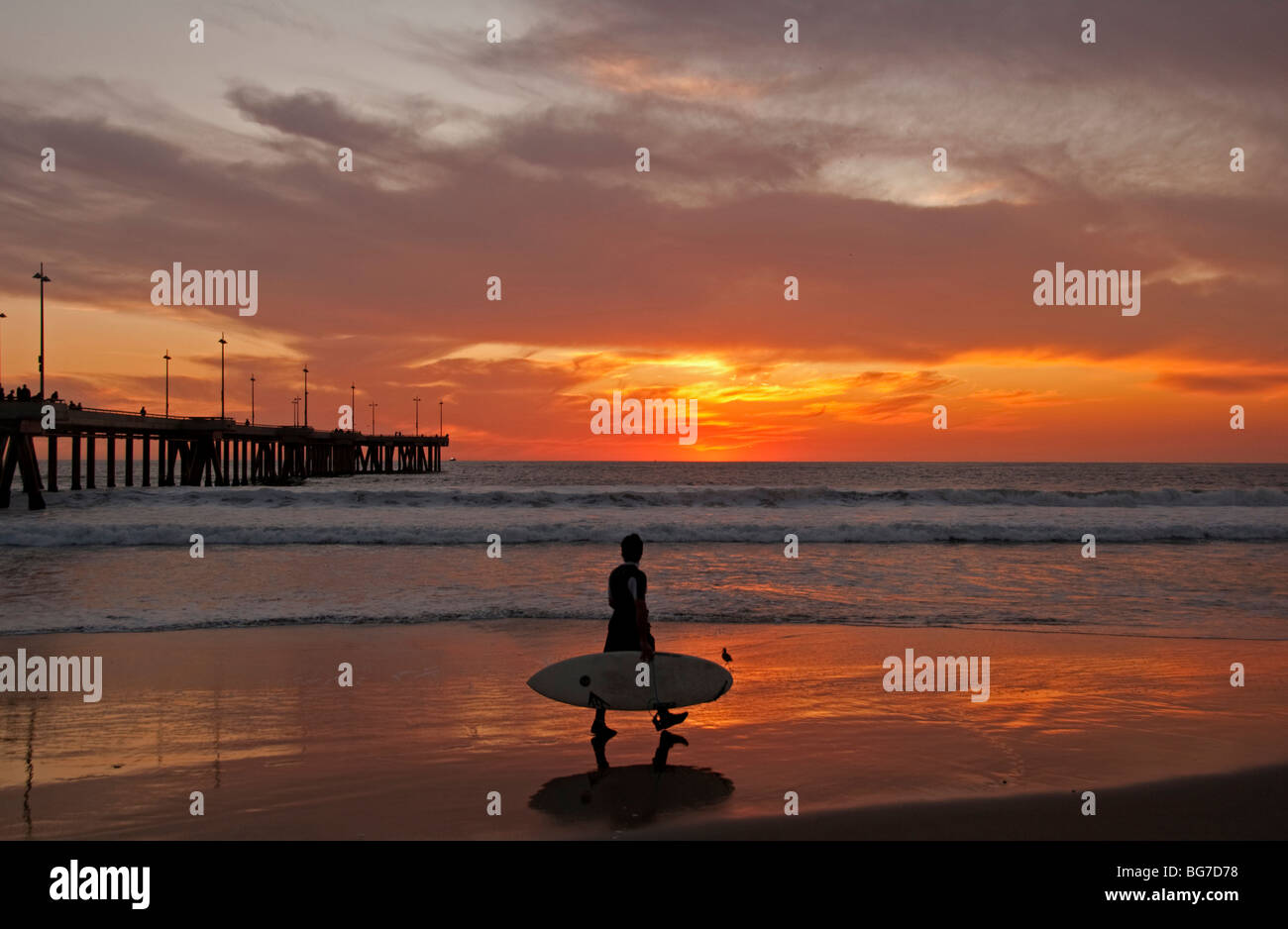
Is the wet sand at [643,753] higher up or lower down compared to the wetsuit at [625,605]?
lower down

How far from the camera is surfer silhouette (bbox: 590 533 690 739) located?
23.9ft

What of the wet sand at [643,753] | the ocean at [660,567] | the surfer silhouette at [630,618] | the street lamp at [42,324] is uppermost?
the street lamp at [42,324]

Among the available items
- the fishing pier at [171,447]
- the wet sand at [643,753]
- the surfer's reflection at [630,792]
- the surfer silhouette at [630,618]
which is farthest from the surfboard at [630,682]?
the fishing pier at [171,447]

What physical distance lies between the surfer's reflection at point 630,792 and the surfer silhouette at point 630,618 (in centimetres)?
62

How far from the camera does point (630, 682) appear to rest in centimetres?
750

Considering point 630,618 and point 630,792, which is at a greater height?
point 630,618

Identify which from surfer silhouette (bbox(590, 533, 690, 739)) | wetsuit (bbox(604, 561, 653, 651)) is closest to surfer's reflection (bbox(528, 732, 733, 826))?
surfer silhouette (bbox(590, 533, 690, 739))

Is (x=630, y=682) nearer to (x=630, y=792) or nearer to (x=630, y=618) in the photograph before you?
(x=630, y=618)

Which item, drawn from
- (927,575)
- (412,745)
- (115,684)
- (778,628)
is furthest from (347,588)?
(927,575)

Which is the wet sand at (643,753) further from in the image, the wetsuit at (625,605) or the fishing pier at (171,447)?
the fishing pier at (171,447)

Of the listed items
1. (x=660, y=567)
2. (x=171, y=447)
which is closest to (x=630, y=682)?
(x=660, y=567)

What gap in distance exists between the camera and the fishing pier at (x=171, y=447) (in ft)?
112

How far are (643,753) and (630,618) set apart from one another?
50.5 inches
